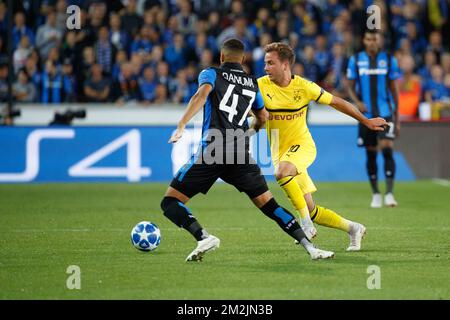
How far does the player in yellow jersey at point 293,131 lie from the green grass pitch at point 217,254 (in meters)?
0.29

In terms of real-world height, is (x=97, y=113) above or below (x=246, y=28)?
below

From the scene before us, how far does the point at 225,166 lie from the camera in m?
8.40

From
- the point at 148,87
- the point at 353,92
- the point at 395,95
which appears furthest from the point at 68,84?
the point at 395,95

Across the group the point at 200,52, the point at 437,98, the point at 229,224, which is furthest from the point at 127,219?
the point at 437,98

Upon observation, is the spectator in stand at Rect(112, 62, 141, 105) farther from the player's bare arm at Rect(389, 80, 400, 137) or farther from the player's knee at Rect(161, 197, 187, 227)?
the player's knee at Rect(161, 197, 187, 227)

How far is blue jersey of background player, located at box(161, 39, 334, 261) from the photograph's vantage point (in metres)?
8.34

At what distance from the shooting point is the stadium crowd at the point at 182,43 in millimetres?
18984

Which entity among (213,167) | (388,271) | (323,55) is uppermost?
(323,55)

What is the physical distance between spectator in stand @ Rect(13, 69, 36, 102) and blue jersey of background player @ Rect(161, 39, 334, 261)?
10.9m

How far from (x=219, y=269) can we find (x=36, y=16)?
13378 millimetres

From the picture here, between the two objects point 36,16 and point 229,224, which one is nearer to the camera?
point 229,224

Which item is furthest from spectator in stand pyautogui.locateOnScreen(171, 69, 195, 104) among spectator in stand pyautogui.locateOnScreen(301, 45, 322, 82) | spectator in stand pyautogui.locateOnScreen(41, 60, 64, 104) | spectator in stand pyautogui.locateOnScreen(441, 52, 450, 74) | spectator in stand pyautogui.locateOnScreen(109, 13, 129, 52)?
spectator in stand pyautogui.locateOnScreen(441, 52, 450, 74)

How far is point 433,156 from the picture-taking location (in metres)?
17.7

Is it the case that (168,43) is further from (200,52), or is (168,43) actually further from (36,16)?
(36,16)
